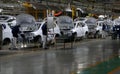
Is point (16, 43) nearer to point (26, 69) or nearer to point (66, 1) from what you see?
point (26, 69)

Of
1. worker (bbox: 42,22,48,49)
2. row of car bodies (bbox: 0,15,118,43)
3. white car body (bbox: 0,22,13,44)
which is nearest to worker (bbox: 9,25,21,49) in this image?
row of car bodies (bbox: 0,15,118,43)

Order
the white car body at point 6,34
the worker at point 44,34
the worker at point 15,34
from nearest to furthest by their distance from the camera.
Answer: the white car body at point 6,34 → the worker at point 15,34 → the worker at point 44,34

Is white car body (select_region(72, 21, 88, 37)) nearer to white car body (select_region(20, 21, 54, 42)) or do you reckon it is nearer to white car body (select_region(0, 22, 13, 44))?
white car body (select_region(20, 21, 54, 42))

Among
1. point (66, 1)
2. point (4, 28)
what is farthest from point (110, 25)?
point (4, 28)

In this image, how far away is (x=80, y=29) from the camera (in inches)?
1315

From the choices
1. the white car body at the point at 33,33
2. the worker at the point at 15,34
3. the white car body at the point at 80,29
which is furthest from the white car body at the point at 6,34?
the white car body at the point at 80,29

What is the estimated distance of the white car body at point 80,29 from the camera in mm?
32656

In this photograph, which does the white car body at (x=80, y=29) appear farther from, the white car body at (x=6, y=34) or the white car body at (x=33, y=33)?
the white car body at (x=6, y=34)

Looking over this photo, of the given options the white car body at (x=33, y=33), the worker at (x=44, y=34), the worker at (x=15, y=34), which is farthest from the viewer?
the white car body at (x=33, y=33)

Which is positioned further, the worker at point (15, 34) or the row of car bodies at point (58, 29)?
the row of car bodies at point (58, 29)

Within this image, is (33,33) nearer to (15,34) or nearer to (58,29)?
(15,34)

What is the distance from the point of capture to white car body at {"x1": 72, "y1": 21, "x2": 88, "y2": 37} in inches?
1286

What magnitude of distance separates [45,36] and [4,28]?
3038 millimetres

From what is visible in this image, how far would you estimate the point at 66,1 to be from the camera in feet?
146
